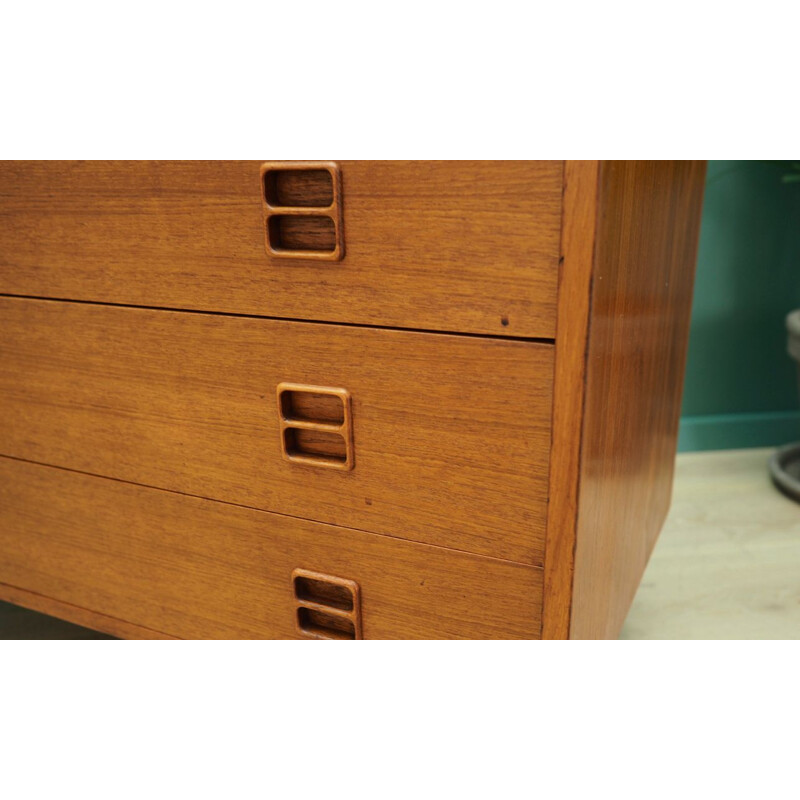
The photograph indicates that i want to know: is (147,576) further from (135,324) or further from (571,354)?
(571,354)

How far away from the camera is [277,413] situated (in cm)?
68

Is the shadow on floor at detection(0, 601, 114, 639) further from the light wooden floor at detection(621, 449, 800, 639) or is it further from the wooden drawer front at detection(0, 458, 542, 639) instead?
the light wooden floor at detection(621, 449, 800, 639)

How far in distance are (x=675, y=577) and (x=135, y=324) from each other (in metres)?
0.77

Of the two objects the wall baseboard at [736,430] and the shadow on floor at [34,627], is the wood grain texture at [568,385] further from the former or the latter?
the wall baseboard at [736,430]

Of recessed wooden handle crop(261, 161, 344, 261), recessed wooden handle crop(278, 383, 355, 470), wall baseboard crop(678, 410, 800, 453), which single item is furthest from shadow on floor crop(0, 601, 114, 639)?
wall baseboard crop(678, 410, 800, 453)

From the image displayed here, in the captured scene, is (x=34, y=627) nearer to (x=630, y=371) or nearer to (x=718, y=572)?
(x=630, y=371)

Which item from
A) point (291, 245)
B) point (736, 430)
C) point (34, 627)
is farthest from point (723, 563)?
point (34, 627)

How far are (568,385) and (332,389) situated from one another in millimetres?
196

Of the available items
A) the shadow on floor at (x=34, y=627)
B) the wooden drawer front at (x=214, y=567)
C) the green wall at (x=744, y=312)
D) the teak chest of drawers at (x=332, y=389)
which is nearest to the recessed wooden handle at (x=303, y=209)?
the teak chest of drawers at (x=332, y=389)

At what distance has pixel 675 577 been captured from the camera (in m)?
1.06

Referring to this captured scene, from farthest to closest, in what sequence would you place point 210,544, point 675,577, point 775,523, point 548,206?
point 775,523 < point 675,577 < point 210,544 < point 548,206

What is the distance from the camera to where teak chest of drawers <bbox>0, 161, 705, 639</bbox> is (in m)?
0.57

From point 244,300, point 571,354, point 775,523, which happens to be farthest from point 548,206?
point 775,523

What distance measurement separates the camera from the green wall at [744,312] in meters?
1.31
